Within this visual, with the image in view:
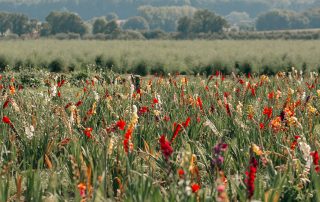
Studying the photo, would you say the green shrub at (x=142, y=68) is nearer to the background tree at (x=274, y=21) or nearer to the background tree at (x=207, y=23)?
the background tree at (x=207, y=23)

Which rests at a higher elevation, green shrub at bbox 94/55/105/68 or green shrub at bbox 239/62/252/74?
green shrub at bbox 94/55/105/68

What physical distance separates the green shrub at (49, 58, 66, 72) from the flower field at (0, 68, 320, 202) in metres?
14.7

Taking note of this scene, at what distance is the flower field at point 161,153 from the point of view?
320cm

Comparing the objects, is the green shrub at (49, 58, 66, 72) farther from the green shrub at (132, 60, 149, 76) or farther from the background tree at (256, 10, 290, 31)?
the background tree at (256, 10, 290, 31)

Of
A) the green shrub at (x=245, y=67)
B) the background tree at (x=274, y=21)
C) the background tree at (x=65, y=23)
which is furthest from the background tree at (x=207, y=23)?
the background tree at (x=274, y=21)

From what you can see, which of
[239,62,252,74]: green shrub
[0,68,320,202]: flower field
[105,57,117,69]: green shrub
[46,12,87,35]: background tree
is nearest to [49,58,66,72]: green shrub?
[105,57,117,69]: green shrub

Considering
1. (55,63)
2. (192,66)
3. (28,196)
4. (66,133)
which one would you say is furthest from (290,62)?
(28,196)

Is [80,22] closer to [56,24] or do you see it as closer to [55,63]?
[56,24]

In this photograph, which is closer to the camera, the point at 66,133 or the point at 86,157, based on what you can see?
the point at 86,157

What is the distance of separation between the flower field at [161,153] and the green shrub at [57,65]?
14735 millimetres

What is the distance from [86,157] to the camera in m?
4.30

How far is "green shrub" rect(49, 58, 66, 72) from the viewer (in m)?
22.1

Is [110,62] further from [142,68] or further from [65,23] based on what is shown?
[65,23]

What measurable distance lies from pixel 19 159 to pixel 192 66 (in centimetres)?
1753
